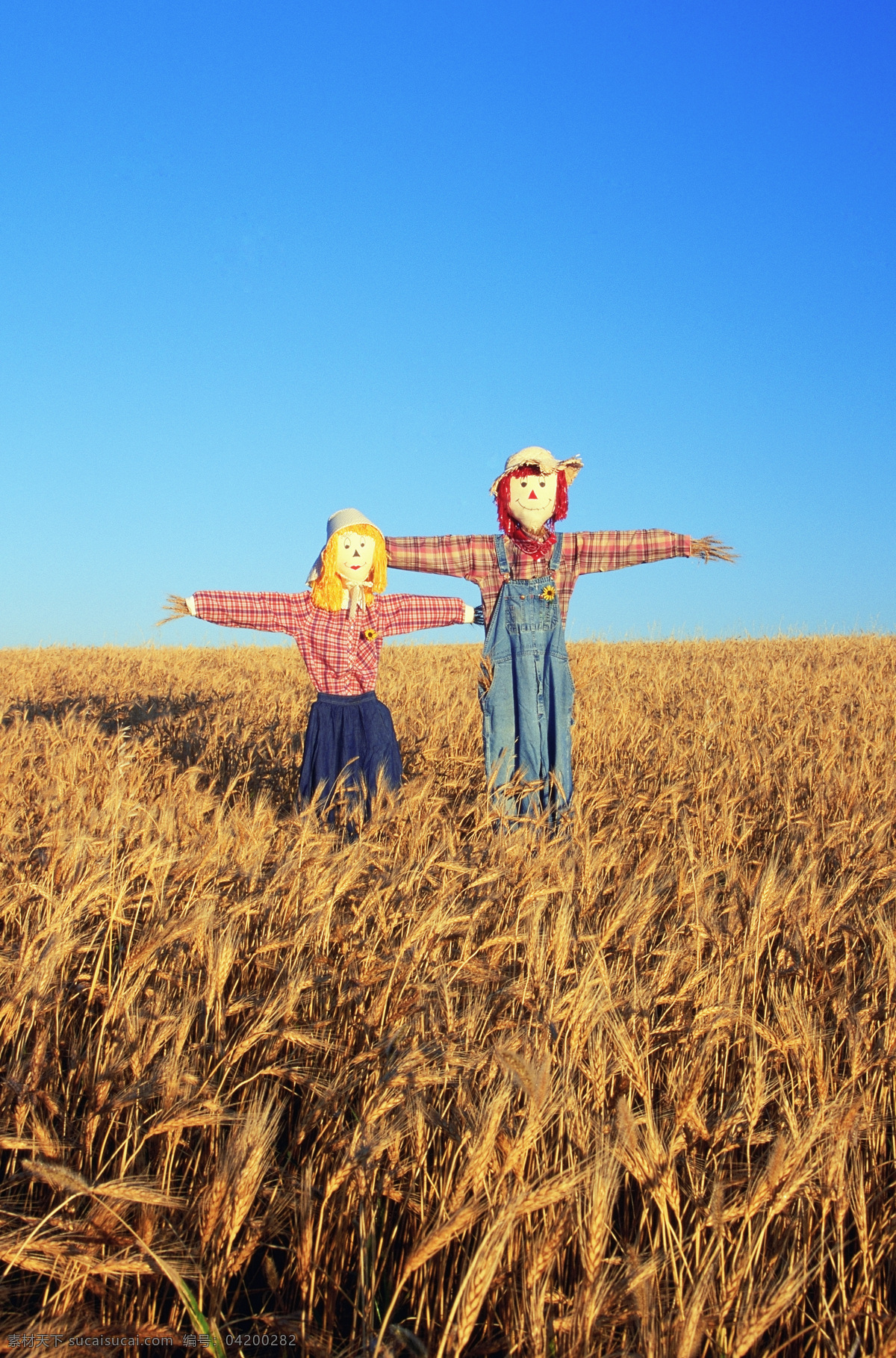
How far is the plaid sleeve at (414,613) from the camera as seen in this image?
4.82m

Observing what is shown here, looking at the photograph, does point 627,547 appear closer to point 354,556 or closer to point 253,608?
point 354,556

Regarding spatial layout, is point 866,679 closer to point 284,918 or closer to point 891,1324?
point 284,918

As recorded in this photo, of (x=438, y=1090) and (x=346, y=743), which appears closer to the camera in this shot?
(x=438, y=1090)

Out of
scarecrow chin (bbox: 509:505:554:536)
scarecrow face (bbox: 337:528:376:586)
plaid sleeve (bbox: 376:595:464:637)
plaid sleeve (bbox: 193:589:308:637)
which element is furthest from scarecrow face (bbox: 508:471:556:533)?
plaid sleeve (bbox: 193:589:308:637)

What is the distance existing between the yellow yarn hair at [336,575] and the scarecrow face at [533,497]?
0.72 metres

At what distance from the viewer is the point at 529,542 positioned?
4637 mm

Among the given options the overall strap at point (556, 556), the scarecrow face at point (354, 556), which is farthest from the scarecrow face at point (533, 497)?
the scarecrow face at point (354, 556)

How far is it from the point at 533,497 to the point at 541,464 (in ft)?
0.53

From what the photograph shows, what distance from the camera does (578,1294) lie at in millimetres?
1101

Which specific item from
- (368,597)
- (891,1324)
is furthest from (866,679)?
(891,1324)

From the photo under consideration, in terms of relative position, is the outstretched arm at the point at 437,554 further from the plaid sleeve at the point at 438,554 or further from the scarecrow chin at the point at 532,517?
the scarecrow chin at the point at 532,517

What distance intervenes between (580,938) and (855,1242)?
81cm

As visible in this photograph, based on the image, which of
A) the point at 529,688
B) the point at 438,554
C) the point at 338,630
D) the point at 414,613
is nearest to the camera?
the point at 529,688

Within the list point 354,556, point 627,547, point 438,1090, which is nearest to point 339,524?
point 354,556
